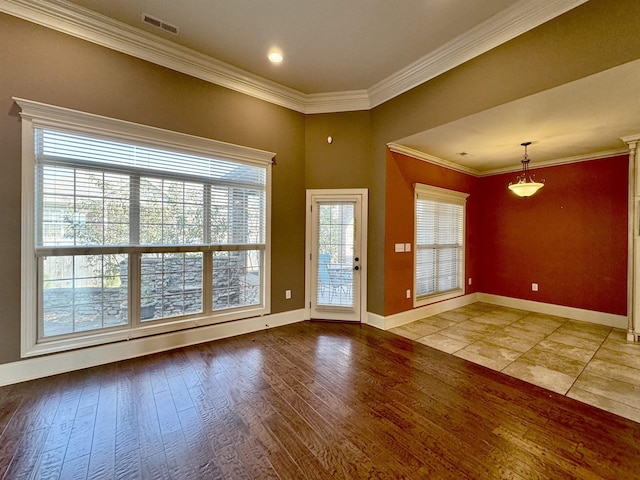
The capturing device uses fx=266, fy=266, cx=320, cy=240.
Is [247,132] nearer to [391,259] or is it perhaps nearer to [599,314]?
[391,259]

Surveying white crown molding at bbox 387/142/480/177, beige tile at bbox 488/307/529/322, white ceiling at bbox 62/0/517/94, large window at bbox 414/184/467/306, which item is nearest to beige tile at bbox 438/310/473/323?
large window at bbox 414/184/467/306

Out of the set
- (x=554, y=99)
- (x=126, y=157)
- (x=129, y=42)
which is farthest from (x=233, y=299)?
(x=554, y=99)

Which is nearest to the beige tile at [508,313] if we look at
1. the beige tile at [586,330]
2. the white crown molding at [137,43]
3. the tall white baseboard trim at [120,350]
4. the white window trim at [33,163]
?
the beige tile at [586,330]

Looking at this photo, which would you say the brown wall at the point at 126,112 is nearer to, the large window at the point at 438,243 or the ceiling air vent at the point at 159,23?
the ceiling air vent at the point at 159,23

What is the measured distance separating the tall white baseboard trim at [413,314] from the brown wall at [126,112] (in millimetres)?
1244

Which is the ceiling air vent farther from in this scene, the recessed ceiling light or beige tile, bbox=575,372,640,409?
beige tile, bbox=575,372,640,409

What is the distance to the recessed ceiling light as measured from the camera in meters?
3.14

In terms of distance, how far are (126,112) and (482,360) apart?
15.7 feet

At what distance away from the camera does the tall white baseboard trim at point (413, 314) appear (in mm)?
4004

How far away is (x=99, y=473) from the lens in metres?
1.52

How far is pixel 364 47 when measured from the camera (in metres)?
3.05

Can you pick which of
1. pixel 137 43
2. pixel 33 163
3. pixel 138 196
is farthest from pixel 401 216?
pixel 33 163

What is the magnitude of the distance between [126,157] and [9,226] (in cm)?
116

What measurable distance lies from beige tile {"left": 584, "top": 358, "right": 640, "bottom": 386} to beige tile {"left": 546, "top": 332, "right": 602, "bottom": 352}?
0.43 metres
